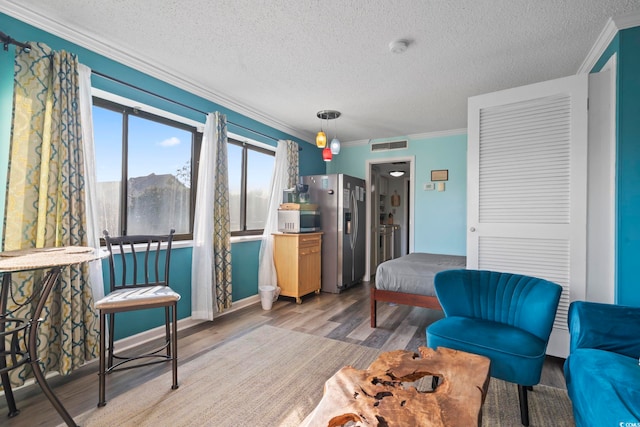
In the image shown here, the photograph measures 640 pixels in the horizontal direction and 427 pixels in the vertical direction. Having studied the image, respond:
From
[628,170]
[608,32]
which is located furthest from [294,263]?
[608,32]

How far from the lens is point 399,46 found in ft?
7.77

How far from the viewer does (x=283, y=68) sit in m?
2.81

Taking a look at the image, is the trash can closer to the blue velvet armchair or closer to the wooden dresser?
the wooden dresser

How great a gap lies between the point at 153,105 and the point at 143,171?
65cm

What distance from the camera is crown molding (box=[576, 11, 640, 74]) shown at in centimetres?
202

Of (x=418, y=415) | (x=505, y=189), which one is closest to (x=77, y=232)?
(x=418, y=415)

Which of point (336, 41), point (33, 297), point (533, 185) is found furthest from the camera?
point (533, 185)

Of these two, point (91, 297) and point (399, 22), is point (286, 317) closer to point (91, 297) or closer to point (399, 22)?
point (91, 297)

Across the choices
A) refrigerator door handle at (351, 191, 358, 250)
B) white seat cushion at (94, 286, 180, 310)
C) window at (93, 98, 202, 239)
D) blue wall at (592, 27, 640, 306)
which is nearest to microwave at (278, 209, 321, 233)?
refrigerator door handle at (351, 191, 358, 250)

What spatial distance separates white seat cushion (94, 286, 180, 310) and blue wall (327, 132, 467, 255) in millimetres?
4003

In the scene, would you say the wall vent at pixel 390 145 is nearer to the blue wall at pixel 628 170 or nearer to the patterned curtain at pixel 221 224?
the patterned curtain at pixel 221 224

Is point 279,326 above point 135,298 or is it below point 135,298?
below

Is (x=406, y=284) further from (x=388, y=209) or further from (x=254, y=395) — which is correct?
(x=388, y=209)

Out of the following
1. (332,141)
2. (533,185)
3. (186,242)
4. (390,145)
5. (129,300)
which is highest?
(390,145)
